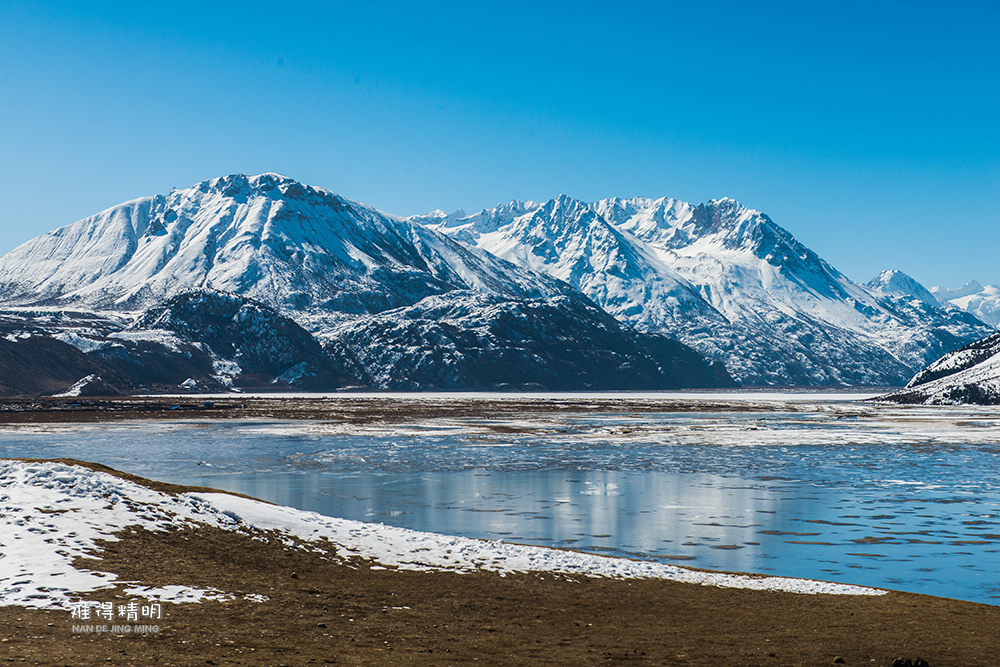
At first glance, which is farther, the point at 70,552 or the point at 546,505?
the point at 546,505

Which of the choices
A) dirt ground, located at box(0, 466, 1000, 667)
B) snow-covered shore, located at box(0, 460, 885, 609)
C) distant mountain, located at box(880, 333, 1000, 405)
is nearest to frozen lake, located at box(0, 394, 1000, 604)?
snow-covered shore, located at box(0, 460, 885, 609)

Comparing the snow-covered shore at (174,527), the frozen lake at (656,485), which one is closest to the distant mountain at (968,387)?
the frozen lake at (656,485)

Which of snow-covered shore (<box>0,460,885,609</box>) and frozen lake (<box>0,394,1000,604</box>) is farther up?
snow-covered shore (<box>0,460,885,609</box>)

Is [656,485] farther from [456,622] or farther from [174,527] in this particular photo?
[456,622]

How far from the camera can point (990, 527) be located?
34.4 meters

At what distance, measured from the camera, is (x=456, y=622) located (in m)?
19.5

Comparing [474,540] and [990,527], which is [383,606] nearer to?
[474,540]

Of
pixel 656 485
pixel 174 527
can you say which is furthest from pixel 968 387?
pixel 174 527

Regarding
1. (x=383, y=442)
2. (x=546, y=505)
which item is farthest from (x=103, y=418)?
(x=546, y=505)

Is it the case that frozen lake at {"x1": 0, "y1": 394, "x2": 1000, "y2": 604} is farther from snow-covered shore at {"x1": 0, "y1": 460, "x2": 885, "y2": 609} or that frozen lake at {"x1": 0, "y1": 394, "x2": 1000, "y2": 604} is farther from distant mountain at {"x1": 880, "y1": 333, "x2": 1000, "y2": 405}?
distant mountain at {"x1": 880, "y1": 333, "x2": 1000, "y2": 405}

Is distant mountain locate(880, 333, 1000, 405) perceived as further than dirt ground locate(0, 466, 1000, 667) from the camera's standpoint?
Yes

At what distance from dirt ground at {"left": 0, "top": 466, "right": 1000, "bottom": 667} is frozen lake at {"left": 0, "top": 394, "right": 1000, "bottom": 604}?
5604 millimetres

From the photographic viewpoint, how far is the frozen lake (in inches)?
1181

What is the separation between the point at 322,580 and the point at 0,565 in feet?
25.7
